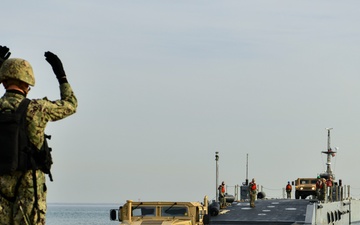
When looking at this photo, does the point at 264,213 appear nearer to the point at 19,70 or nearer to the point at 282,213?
the point at 282,213

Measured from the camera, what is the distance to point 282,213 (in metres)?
40.0

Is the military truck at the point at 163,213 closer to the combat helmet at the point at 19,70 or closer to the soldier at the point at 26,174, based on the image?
the soldier at the point at 26,174

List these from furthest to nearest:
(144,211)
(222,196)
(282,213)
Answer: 1. (222,196)
2. (282,213)
3. (144,211)

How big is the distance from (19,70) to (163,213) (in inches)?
765

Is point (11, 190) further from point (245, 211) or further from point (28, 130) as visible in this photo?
point (245, 211)

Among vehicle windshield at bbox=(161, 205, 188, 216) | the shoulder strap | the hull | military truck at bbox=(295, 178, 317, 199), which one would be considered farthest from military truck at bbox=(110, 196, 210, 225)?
military truck at bbox=(295, 178, 317, 199)

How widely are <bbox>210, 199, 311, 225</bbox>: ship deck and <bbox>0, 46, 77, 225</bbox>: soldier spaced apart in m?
29.8

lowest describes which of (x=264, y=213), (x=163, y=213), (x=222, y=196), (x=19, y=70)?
(x=264, y=213)

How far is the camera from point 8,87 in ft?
21.5

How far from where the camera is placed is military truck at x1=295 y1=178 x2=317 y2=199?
5734 centimetres

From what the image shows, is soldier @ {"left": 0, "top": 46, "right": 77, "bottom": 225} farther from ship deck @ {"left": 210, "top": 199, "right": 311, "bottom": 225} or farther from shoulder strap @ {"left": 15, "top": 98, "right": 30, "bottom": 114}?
ship deck @ {"left": 210, "top": 199, "right": 311, "bottom": 225}

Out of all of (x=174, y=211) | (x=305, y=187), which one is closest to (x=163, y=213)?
(x=174, y=211)

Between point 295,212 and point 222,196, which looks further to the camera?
point 222,196

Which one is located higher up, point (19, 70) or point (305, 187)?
point (19, 70)
